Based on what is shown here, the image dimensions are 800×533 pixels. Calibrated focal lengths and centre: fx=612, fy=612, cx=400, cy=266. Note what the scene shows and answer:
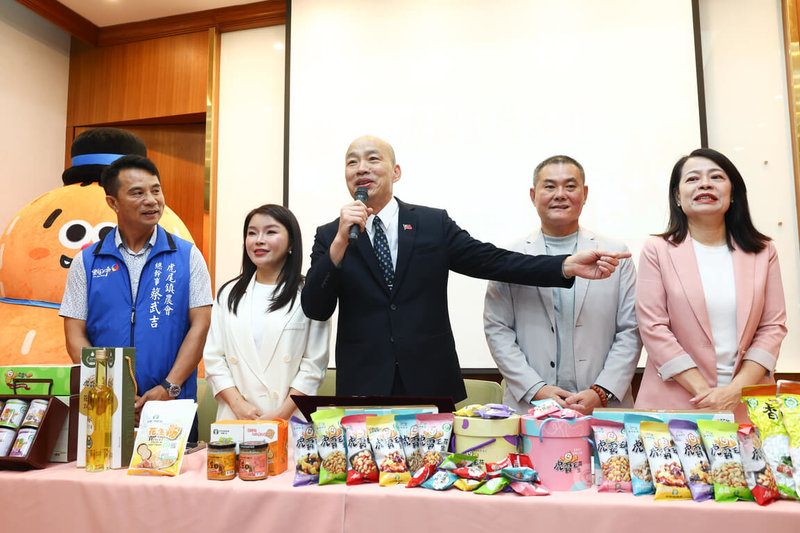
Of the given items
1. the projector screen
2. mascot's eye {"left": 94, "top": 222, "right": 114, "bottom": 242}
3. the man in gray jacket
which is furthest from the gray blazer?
mascot's eye {"left": 94, "top": 222, "right": 114, "bottom": 242}

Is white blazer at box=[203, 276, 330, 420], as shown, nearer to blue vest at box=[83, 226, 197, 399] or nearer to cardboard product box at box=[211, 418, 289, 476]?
blue vest at box=[83, 226, 197, 399]

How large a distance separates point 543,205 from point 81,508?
1.65 meters

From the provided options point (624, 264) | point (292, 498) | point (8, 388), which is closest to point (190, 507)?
point (292, 498)

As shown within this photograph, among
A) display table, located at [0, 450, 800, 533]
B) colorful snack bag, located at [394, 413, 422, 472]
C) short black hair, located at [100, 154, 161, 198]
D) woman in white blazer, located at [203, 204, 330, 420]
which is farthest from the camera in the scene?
short black hair, located at [100, 154, 161, 198]

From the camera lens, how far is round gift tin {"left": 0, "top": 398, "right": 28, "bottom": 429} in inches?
60.4

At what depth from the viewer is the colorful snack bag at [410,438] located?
1353mm

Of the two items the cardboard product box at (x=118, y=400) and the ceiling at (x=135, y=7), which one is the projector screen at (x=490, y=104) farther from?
the cardboard product box at (x=118, y=400)

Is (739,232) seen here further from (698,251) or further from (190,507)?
(190,507)

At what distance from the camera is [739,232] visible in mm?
1997

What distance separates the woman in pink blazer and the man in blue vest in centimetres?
165

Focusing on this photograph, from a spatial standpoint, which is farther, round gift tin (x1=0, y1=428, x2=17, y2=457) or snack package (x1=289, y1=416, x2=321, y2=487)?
round gift tin (x1=0, y1=428, x2=17, y2=457)

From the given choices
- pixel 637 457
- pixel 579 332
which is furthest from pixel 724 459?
pixel 579 332

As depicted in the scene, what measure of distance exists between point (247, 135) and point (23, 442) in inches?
134

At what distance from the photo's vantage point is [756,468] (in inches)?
46.8
